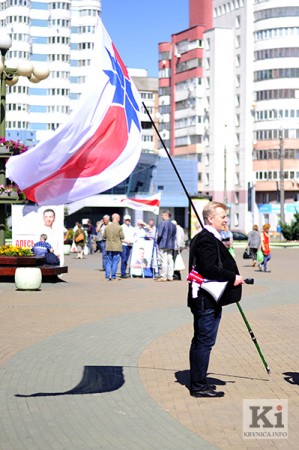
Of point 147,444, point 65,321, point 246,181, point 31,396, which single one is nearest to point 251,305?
point 65,321

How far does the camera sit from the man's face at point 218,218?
926 cm

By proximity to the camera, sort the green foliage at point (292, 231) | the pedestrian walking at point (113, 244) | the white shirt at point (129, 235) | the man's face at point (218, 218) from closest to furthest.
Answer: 1. the man's face at point (218, 218)
2. the pedestrian walking at point (113, 244)
3. the white shirt at point (129, 235)
4. the green foliage at point (292, 231)

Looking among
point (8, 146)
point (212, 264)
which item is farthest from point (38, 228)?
point (212, 264)

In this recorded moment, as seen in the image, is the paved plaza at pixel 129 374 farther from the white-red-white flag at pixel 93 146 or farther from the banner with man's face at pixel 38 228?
the banner with man's face at pixel 38 228

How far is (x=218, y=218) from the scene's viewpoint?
926 centimetres

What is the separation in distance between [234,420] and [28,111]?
127319mm

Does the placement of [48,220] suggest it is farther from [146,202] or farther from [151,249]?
[146,202]

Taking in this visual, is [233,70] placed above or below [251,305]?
above

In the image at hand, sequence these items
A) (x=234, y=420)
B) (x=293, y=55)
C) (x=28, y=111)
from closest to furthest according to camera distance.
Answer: (x=234, y=420) < (x=293, y=55) < (x=28, y=111)

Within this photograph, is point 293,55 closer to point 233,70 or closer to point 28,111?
point 233,70

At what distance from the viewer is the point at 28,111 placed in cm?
13338

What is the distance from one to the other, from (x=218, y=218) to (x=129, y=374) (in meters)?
2.01

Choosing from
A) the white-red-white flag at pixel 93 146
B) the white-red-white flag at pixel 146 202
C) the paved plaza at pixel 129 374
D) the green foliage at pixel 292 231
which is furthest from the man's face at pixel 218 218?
the green foliage at pixel 292 231

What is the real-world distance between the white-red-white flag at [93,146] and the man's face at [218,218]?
2.73 metres
